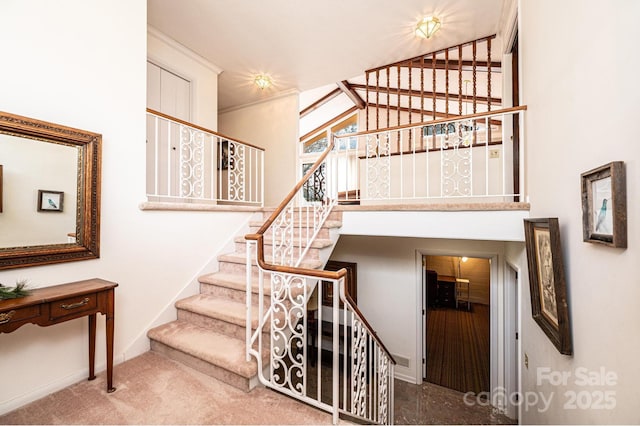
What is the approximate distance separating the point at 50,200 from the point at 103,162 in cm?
44

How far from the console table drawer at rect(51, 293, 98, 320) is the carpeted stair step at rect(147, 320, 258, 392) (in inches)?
28.0

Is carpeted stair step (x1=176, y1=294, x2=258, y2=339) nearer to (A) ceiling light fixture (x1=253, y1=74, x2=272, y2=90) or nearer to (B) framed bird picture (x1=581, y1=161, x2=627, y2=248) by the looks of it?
(B) framed bird picture (x1=581, y1=161, x2=627, y2=248)

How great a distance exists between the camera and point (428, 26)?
11.0 ft

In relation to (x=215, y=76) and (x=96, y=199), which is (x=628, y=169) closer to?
(x=96, y=199)

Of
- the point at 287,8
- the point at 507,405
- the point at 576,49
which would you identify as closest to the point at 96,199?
the point at 287,8

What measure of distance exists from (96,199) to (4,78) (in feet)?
2.83

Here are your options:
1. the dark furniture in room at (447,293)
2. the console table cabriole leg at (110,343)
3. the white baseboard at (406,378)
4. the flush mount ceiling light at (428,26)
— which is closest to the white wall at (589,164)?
the flush mount ceiling light at (428,26)

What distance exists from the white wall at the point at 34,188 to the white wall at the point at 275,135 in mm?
3289

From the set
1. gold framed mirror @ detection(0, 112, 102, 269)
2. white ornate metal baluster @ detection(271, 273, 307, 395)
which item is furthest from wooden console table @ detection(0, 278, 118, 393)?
white ornate metal baluster @ detection(271, 273, 307, 395)

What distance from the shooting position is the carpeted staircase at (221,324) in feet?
6.31

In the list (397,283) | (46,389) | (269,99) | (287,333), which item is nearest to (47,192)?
(46,389)

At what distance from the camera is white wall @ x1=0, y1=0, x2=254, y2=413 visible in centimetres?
172

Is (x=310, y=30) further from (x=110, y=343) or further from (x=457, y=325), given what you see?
(x=457, y=325)

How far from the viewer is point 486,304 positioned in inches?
294
